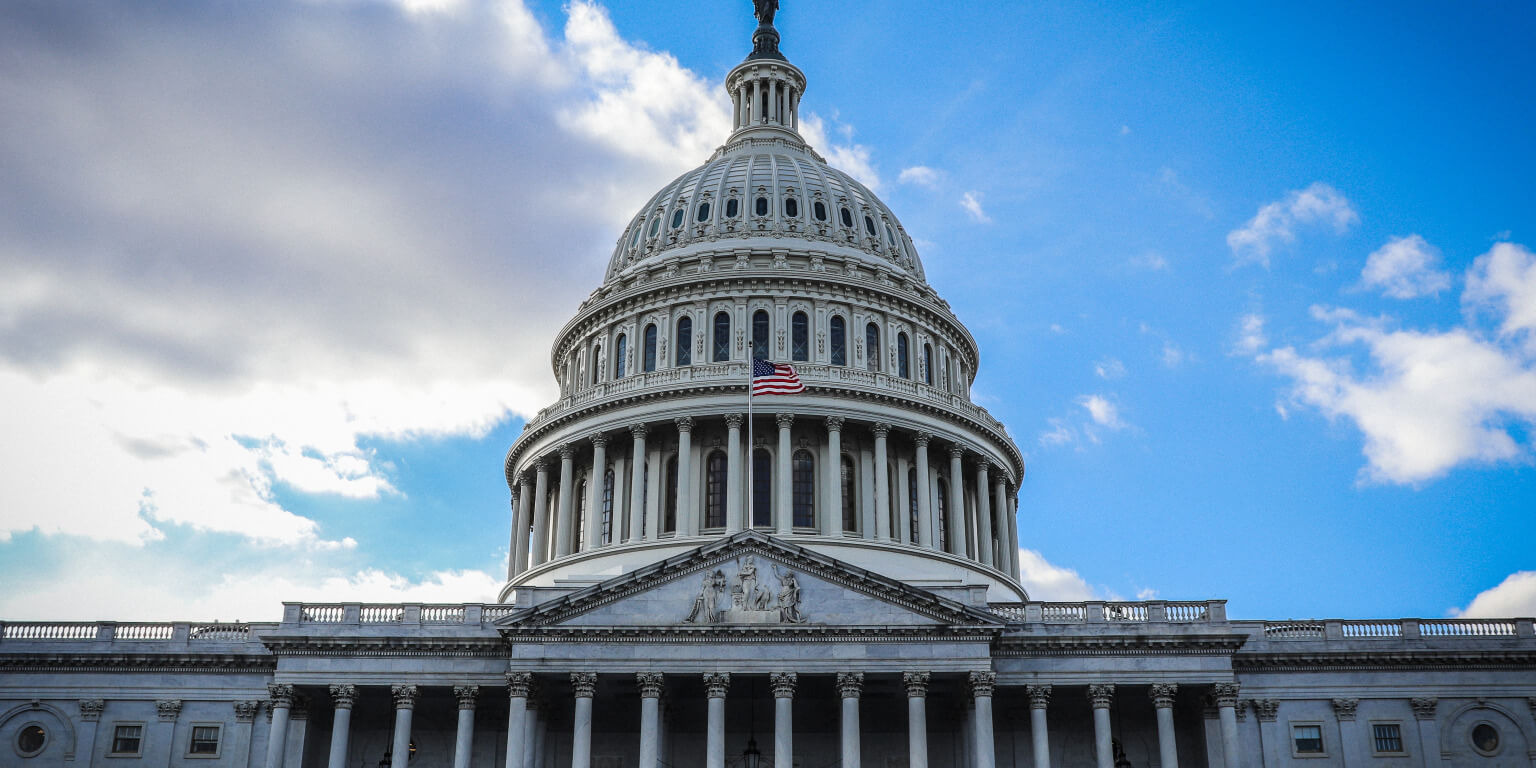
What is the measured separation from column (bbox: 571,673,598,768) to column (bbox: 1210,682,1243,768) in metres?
21.4

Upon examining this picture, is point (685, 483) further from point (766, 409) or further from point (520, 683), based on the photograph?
point (520, 683)

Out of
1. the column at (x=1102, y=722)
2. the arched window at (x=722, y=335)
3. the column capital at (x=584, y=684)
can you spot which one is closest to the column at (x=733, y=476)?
the arched window at (x=722, y=335)

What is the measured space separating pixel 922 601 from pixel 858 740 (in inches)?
200

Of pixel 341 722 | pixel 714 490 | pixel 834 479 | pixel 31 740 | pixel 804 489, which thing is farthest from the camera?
pixel 714 490

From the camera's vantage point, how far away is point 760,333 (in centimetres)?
6906

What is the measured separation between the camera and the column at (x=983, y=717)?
4638cm

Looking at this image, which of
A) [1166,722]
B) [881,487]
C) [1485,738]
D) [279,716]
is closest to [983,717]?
[1166,722]

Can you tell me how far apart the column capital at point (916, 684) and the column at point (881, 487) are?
15.8m

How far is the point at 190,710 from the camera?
173 ft

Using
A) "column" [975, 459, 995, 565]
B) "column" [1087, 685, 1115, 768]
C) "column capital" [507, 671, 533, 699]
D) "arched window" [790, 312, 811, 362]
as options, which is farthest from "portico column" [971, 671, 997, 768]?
"arched window" [790, 312, 811, 362]

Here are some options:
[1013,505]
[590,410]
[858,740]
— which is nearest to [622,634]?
[858,740]

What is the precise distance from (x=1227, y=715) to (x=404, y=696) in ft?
93.4

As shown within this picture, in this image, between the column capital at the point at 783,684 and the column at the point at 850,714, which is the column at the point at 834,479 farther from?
the column capital at the point at 783,684

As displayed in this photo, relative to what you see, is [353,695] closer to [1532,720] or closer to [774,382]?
[774,382]
